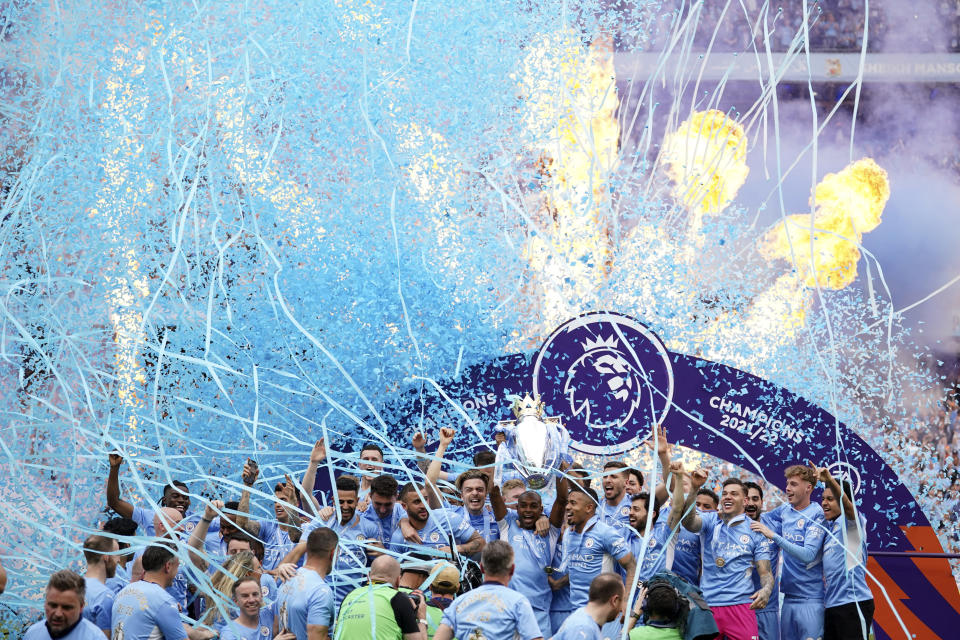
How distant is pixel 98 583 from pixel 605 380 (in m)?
5.69

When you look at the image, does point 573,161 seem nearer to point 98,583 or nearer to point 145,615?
point 98,583

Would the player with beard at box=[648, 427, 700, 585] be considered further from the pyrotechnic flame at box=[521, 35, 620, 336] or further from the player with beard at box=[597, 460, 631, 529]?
the pyrotechnic flame at box=[521, 35, 620, 336]

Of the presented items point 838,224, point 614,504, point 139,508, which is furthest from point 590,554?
point 838,224

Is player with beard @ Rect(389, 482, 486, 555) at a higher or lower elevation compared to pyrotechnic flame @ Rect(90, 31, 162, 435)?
lower

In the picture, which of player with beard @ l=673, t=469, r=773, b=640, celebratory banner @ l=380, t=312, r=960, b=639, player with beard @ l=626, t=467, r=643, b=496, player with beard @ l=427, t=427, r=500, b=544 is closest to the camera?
player with beard @ l=673, t=469, r=773, b=640

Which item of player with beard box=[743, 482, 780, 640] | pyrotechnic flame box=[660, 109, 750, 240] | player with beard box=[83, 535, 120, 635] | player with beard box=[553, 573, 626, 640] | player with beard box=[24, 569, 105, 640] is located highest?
pyrotechnic flame box=[660, 109, 750, 240]

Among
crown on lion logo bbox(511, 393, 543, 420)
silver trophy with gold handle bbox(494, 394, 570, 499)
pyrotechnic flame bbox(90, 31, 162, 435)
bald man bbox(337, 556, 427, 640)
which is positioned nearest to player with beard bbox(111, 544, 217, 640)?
bald man bbox(337, 556, 427, 640)

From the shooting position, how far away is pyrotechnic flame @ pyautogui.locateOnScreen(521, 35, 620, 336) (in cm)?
1124

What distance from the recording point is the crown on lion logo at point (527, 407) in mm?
9438

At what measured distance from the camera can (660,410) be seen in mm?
10531

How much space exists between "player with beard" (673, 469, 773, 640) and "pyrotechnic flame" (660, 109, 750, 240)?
15.1ft

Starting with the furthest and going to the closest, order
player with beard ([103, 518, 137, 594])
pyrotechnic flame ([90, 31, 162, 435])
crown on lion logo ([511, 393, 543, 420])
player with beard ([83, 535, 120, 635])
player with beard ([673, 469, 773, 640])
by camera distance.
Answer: pyrotechnic flame ([90, 31, 162, 435]) < crown on lion logo ([511, 393, 543, 420]) < player with beard ([673, 469, 773, 640]) < player with beard ([103, 518, 137, 594]) < player with beard ([83, 535, 120, 635])

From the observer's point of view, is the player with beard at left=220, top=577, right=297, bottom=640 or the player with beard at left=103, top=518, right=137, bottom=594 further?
the player with beard at left=103, top=518, right=137, bottom=594

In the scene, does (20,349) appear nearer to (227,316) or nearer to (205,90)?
(227,316)
